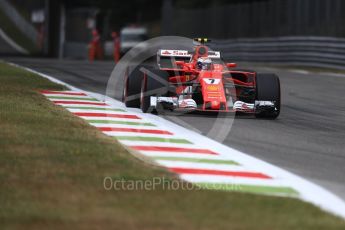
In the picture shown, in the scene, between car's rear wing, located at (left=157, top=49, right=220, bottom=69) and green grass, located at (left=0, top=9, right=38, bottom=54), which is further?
green grass, located at (left=0, top=9, right=38, bottom=54)

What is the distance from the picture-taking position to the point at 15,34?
243ft

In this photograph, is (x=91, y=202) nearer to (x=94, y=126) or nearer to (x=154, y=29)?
(x=94, y=126)

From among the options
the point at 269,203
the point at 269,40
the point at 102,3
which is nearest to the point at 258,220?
the point at 269,203

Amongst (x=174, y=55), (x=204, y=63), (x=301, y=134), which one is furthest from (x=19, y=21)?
(x=301, y=134)

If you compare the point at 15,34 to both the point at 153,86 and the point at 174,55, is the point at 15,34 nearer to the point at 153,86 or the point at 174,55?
the point at 174,55

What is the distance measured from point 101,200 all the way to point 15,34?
68650 millimetres

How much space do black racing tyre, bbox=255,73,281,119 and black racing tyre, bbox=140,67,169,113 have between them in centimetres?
147

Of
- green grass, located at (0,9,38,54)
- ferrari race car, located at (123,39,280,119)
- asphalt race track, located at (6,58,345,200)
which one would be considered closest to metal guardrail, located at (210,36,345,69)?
asphalt race track, located at (6,58,345,200)

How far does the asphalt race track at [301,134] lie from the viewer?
30.6ft

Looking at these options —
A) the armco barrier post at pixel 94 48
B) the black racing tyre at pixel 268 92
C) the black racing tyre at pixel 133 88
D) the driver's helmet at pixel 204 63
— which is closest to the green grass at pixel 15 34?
the armco barrier post at pixel 94 48

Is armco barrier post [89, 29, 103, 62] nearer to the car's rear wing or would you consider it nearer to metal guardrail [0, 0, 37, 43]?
metal guardrail [0, 0, 37, 43]

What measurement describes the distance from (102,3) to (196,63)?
63.1 meters

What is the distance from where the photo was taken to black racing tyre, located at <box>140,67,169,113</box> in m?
13.3

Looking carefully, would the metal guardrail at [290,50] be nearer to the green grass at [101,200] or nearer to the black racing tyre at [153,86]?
the black racing tyre at [153,86]
